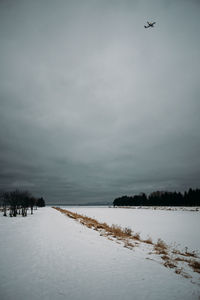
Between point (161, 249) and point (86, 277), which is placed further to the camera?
point (161, 249)

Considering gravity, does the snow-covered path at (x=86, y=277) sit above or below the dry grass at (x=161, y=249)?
above

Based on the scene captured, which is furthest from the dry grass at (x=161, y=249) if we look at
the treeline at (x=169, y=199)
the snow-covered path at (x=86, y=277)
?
the treeline at (x=169, y=199)

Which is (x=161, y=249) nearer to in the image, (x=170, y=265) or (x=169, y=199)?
(x=170, y=265)

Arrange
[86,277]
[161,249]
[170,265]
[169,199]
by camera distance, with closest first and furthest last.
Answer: [86,277] → [170,265] → [161,249] → [169,199]

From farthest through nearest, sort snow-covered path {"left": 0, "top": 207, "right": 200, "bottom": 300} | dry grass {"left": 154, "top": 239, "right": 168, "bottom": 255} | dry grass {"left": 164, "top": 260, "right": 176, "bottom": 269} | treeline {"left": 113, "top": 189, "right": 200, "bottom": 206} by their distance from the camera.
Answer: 1. treeline {"left": 113, "top": 189, "right": 200, "bottom": 206}
2. dry grass {"left": 154, "top": 239, "right": 168, "bottom": 255}
3. dry grass {"left": 164, "top": 260, "right": 176, "bottom": 269}
4. snow-covered path {"left": 0, "top": 207, "right": 200, "bottom": 300}

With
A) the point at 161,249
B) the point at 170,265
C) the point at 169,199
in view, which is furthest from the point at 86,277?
the point at 169,199

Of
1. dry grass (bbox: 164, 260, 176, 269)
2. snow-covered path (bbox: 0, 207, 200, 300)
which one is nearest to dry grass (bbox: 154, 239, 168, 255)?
snow-covered path (bbox: 0, 207, 200, 300)

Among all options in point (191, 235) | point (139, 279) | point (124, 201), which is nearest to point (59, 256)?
point (139, 279)

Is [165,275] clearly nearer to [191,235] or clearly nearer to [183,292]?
[183,292]

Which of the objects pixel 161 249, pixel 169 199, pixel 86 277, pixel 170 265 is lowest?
pixel 169 199

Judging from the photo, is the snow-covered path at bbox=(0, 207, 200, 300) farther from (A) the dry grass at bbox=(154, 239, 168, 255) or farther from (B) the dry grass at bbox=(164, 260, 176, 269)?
(A) the dry grass at bbox=(154, 239, 168, 255)

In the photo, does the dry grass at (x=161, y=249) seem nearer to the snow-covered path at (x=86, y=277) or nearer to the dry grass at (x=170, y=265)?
the snow-covered path at (x=86, y=277)

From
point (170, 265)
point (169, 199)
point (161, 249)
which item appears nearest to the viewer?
point (170, 265)

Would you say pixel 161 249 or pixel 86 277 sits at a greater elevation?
pixel 86 277
